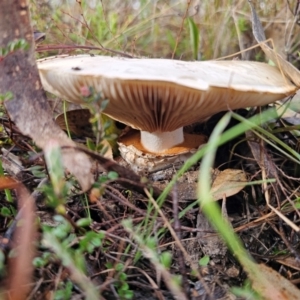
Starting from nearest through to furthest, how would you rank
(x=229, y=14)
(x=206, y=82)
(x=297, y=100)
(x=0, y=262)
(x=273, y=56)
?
(x=0, y=262) → (x=206, y=82) → (x=273, y=56) → (x=297, y=100) → (x=229, y=14)

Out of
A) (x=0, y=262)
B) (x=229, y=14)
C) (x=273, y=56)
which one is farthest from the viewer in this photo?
(x=229, y=14)

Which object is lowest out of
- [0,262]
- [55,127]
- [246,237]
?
[246,237]

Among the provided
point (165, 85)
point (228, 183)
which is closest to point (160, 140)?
point (228, 183)

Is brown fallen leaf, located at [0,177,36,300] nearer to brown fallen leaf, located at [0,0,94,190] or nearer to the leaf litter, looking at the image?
the leaf litter

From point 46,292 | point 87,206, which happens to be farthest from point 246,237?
point 46,292

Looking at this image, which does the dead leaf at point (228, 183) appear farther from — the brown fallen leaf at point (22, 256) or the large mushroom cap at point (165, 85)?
the brown fallen leaf at point (22, 256)

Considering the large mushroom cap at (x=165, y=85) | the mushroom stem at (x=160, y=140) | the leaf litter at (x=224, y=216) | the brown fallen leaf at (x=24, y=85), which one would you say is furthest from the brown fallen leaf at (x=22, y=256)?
the mushroom stem at (x=160, y=140)

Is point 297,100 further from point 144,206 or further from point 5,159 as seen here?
point 5,159
